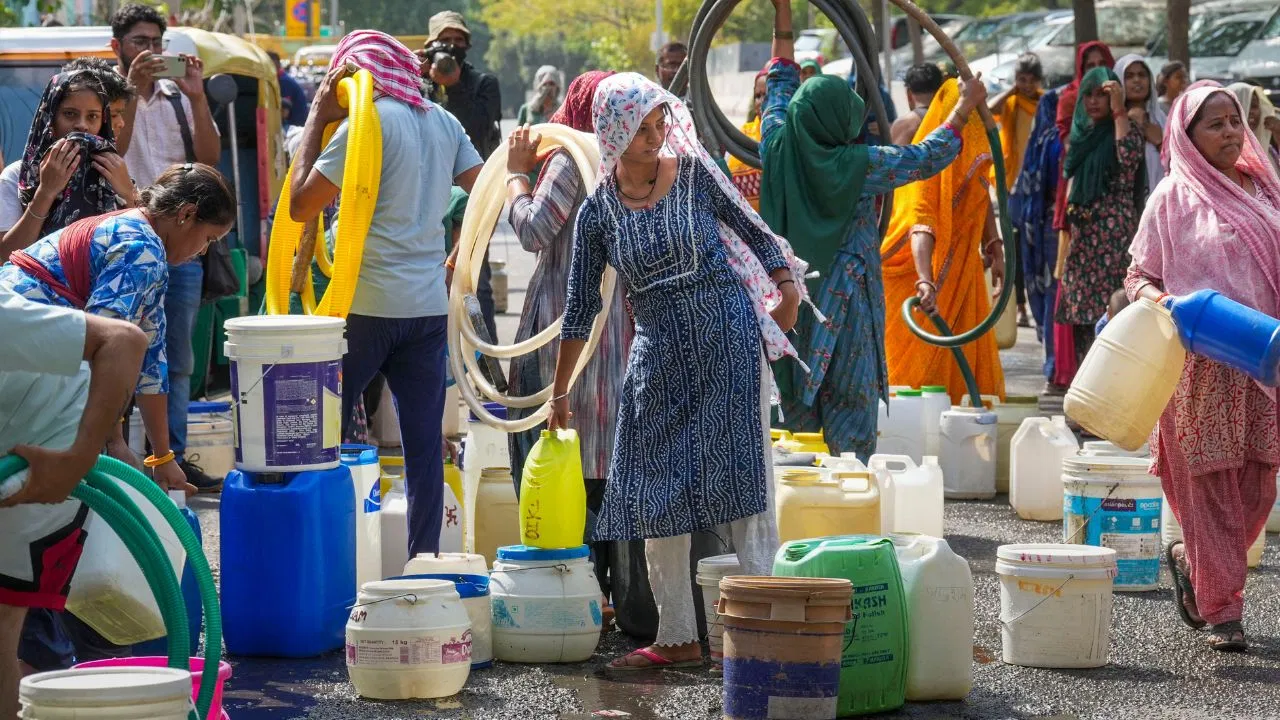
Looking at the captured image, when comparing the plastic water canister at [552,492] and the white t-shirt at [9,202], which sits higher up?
the white t-shirt at [9,202]

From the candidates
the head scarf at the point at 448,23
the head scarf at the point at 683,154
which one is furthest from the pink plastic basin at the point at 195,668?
the head scarf at the point at 448,23

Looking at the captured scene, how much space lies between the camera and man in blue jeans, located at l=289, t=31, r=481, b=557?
20.9ft

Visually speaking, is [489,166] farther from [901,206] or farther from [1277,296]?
[901,206]

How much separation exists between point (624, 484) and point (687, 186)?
3.05 feet

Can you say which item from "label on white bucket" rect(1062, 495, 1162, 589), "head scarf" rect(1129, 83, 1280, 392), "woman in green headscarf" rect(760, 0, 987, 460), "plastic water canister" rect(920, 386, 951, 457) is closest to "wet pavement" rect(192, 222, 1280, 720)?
"label on white bucket" rect(1062, 495, 1162, 589)

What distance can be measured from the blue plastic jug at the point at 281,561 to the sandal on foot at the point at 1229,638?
287 centimetres

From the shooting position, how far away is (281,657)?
586 cm

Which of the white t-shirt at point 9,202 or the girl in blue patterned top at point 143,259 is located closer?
the girl in blue patterned top at point 143,259

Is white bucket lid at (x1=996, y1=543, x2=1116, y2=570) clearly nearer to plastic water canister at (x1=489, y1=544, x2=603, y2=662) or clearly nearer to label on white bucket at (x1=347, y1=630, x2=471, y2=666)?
plastic water canister at (x1=489, y1=544, x2=603, y2=662)

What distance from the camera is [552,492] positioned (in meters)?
5.80

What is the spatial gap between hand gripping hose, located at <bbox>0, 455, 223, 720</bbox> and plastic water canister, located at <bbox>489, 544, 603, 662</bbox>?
171 centimetres

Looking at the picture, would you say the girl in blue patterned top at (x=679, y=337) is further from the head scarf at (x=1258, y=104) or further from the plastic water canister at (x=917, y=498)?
the head scarf at (x=1258, y=104)

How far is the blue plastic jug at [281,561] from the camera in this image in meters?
5.79

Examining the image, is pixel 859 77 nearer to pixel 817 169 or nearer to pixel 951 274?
pixel 817 169
